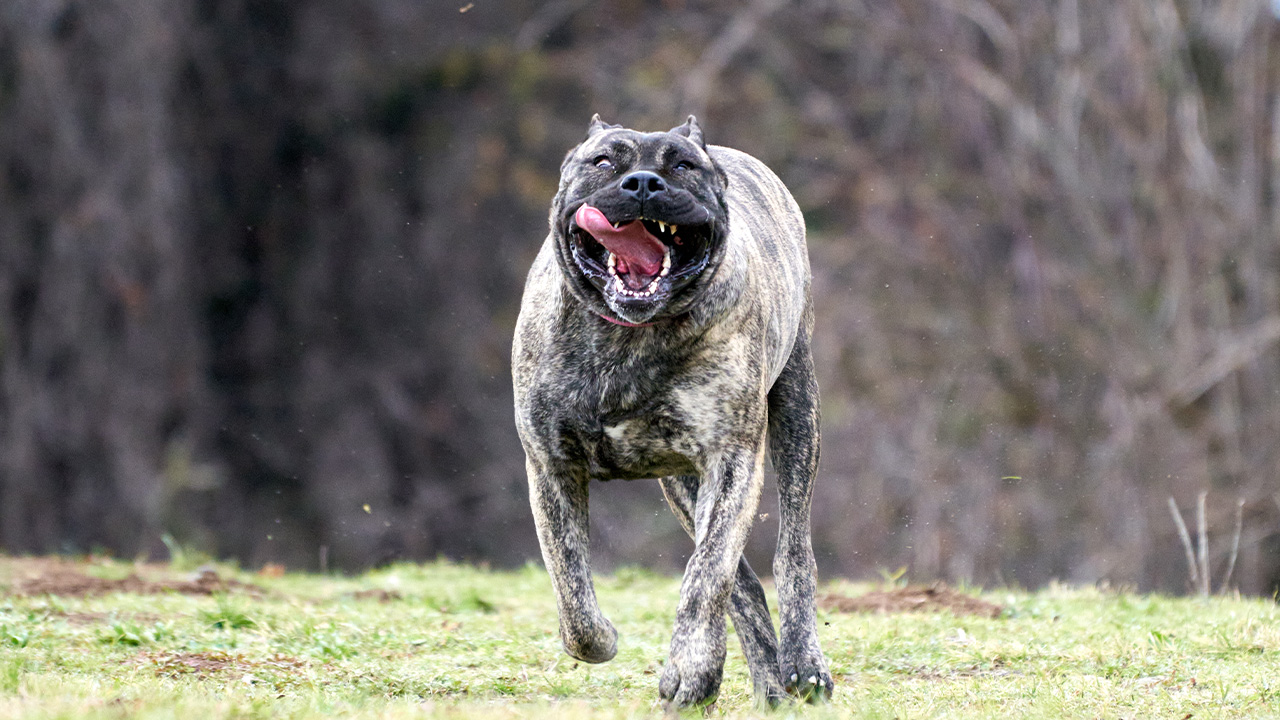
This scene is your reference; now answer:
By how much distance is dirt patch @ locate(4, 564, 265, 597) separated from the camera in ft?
25.5

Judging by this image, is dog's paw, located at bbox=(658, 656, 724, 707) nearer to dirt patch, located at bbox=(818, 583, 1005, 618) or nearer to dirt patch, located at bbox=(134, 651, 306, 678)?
dirt patch, located at bbox=(134, 651, 306, 678)

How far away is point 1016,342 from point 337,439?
7.40 m

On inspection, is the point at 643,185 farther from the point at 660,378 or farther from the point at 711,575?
the point at 711,575

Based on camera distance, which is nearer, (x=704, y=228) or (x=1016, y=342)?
(x=704, y=228)

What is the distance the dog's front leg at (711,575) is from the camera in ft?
15.3

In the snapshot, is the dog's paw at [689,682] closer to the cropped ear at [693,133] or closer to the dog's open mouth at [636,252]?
the dog's open mouth at [636,252]

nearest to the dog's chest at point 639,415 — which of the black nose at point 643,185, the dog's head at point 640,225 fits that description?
the dog's head at point 640,225

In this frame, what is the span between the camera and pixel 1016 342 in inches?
624

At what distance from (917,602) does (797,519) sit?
2136 millimetres

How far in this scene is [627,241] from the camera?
480 cm

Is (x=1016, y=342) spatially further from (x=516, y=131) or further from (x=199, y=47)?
(x=199, y=47)

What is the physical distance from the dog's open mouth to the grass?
1.26 metres

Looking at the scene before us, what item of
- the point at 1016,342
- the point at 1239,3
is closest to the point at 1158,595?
the point at 1016,342

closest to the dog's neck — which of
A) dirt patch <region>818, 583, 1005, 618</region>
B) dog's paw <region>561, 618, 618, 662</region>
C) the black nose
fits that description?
the black nose
